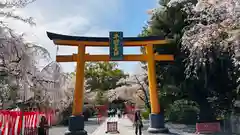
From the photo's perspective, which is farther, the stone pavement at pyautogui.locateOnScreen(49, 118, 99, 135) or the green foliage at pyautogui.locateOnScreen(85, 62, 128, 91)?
the green foliage at pyautogui.locateOnScreen(85, 62, 128, 91)

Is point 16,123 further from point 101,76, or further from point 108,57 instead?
point 101,76

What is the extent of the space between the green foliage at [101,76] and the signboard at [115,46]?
4335 cm

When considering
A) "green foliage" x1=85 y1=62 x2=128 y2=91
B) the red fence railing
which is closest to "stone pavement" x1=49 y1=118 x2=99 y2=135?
the red fence railing

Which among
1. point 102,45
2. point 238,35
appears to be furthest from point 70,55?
point 238,35

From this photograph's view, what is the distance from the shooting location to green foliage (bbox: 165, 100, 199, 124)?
27484 millimetres

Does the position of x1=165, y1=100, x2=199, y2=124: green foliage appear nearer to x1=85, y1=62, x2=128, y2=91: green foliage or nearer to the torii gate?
the torii gate

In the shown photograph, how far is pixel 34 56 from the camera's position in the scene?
1127cm

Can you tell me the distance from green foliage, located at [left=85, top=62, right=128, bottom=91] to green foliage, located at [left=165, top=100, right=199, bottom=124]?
33.9m

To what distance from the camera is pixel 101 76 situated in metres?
65.8

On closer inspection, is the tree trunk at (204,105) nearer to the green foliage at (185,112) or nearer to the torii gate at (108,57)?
the torii gate at (108,57)

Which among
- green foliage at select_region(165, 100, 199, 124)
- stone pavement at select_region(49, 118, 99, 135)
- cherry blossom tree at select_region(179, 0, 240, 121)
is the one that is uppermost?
cherry blossom tree at select_region(179, 0, 240, 121)

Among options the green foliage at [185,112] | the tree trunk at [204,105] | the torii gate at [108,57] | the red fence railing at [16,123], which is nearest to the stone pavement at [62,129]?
the torii gate at [108,57]

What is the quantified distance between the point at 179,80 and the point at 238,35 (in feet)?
38.2

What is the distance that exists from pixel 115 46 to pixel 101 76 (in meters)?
46.7
